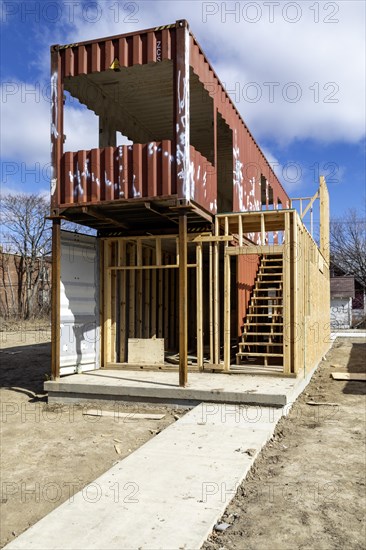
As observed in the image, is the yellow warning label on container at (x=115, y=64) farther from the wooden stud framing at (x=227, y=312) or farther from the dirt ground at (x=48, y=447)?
the dirt ground at (x=48, y=447)

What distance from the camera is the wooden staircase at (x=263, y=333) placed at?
10.2m

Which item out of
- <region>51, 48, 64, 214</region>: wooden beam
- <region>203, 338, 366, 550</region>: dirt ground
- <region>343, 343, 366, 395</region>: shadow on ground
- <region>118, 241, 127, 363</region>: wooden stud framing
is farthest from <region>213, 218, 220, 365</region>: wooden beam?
<region>51, 48, 64, 214</region>: wooden beam

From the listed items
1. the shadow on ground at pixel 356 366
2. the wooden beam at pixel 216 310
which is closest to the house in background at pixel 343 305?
the shadow on ground at pixel 356 366

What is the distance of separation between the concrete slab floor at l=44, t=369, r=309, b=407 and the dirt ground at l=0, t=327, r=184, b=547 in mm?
229

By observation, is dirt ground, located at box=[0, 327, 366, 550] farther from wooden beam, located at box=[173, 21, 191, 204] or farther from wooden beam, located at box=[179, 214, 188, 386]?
wooden beam, located at box=[173, 21, 191, 204]

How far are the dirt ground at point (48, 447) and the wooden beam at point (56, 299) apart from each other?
2.18ft

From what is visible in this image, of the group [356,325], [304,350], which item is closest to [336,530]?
[304,350]

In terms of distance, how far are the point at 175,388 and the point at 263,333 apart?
290 cm

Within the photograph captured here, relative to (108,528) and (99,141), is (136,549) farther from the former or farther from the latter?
(99,141)

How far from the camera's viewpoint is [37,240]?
3872cm

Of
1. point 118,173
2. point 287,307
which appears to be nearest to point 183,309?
point 287,307

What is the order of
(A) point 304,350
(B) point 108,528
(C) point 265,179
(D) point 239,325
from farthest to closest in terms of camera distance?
(C) point 265,179 → (D) point 239,325 → (A) point 304,350 → (B) point 108,528

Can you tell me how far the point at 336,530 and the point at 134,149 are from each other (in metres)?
6.78

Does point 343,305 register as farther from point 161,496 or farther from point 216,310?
point 161,496
